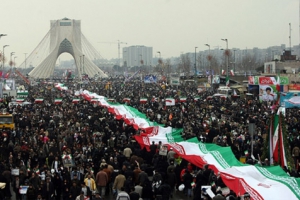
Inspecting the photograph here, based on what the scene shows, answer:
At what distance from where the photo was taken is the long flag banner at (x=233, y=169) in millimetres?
9195

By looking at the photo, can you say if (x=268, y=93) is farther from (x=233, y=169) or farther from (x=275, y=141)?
(x=233, y=169)

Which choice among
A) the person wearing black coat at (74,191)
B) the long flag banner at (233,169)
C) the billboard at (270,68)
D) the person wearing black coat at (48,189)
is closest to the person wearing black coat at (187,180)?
the long flag banner at (233,169)

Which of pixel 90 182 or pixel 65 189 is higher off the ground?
pixel 90 182

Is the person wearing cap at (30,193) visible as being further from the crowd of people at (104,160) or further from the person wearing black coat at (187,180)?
the person wearing black coat at (187,180)

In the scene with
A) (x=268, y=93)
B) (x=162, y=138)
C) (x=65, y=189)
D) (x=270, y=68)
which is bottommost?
(x=65, y=189)

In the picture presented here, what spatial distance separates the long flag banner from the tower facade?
355 ft

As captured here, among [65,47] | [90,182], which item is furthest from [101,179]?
[65,47]

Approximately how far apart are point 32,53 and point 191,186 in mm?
133853

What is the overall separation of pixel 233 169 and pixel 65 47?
13041cm

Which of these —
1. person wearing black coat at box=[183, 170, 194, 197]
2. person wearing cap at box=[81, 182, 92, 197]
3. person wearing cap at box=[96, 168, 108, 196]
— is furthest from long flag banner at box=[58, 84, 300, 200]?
person wearing cap at box=[81, 182, 92, 197]

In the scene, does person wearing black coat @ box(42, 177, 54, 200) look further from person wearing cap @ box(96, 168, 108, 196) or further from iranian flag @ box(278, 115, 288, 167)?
iranian flag @ box(278, 115, 288, 167)

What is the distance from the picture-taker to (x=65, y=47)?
13912 centimetres

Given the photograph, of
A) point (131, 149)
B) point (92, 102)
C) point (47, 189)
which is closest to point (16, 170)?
point (47, 189)

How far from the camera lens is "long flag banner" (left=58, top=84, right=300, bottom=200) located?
9.20 meters
